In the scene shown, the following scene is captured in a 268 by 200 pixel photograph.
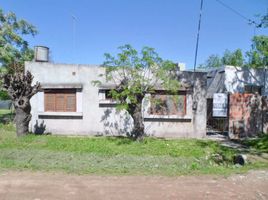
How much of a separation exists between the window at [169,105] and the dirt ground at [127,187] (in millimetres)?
6520

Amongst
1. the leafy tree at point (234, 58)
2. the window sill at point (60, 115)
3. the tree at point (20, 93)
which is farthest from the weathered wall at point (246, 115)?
the leafy tree at point (234, 58)

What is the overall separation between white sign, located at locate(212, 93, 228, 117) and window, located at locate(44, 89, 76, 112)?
22.5 feet

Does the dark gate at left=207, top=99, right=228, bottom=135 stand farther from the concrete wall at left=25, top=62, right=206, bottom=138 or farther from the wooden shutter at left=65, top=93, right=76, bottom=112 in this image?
the wooden shutter at left=65, top=93, right=76, bottom=112

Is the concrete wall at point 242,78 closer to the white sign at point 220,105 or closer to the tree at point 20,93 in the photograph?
the white sign at point 220,105

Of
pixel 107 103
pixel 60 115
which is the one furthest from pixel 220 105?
pixel 60 115

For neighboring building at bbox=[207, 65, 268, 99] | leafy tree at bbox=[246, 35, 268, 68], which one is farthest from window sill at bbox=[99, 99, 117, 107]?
leafy tree at bbox=[246, 35, 268, 68]

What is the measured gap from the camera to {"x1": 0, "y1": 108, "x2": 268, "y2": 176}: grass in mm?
7277

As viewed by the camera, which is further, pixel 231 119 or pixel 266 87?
pixel 266 87

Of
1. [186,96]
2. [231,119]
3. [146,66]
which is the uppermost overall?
[146,66]

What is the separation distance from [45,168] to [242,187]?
481cm

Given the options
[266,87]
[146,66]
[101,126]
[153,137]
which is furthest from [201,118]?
[266,87]

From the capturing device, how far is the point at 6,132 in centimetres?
1302

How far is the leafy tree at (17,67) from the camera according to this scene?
11.7 m

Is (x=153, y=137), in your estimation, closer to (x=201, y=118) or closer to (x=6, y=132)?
(x=201, y=118)
